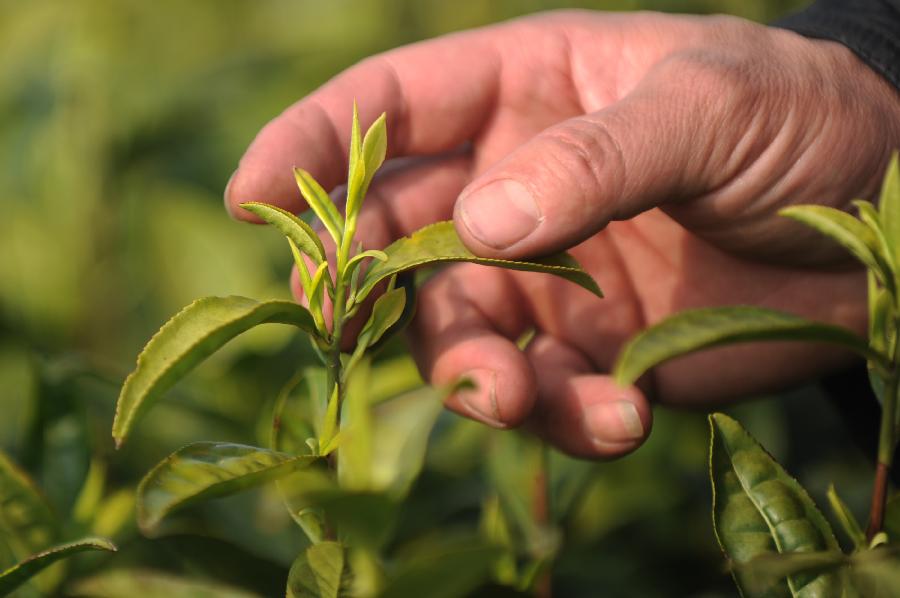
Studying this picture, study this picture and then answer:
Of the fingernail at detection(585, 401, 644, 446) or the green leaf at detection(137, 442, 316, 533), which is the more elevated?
the green leaf at detection(137, 442, 316, 533)

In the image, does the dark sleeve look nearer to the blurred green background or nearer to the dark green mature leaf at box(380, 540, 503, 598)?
the blurred green background

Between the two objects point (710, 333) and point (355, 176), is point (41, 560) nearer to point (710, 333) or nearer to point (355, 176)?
point (355, 176)

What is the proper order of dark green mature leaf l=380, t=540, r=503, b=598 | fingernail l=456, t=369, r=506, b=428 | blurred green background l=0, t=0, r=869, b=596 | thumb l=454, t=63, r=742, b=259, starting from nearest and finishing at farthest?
dark green mature leaf l=380, t=540, r=503, b=598 → thumb l=454, t=63, r=742, b=259 → fingernail l=456, t=369, r=506, b=428 → blurred green background l=0, t=0, r=869, b=596

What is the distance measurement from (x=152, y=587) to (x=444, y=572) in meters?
0.29

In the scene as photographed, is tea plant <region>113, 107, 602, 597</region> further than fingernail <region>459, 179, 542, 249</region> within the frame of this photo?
No

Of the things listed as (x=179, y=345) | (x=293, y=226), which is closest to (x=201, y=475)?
(x=179, y=345)

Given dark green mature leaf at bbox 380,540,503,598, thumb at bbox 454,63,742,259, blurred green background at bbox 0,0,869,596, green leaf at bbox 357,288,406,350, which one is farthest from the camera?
blurred green background at bbox 0,0,869,596

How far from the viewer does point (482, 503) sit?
4.62 feet

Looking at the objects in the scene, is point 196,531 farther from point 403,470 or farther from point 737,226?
point 737,226

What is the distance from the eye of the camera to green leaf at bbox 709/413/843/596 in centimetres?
80

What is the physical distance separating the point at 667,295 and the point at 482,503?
396 millimetres

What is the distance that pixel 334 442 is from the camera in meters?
0.76

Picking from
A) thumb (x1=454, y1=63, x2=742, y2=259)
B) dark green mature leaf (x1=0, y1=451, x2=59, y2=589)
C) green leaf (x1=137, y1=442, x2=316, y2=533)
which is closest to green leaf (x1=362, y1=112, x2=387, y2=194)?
thumb (x1=454, y1=63, x2=742, y2=259)

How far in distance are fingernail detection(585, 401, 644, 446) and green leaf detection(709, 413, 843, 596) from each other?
351 mm
